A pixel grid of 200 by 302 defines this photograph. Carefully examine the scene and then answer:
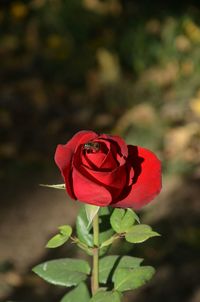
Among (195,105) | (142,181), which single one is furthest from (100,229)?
(195,105)

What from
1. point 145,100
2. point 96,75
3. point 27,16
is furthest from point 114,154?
point 27,16

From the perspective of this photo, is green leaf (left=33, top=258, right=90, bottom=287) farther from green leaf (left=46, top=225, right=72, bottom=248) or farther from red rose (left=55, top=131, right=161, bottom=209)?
red rose (left=55, top=131, right=161, bottom=209)

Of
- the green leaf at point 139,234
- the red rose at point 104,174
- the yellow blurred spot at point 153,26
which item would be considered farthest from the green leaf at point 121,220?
the yellow blurred spot at point 153,26

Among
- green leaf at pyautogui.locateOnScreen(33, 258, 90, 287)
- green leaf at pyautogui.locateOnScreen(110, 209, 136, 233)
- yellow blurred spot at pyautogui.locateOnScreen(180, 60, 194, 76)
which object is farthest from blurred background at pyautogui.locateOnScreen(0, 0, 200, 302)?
green leaf at pyautogui.locateOnScreen(110, 209, 136, 233)

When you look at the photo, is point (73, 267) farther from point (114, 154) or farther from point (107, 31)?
point (107, 31)

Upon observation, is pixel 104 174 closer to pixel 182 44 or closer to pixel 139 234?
pixel 139 234

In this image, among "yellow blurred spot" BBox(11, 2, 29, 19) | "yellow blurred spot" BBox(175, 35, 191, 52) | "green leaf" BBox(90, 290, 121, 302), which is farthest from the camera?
"yellow blurred spot" BBox(11, 2, 29, 19)
